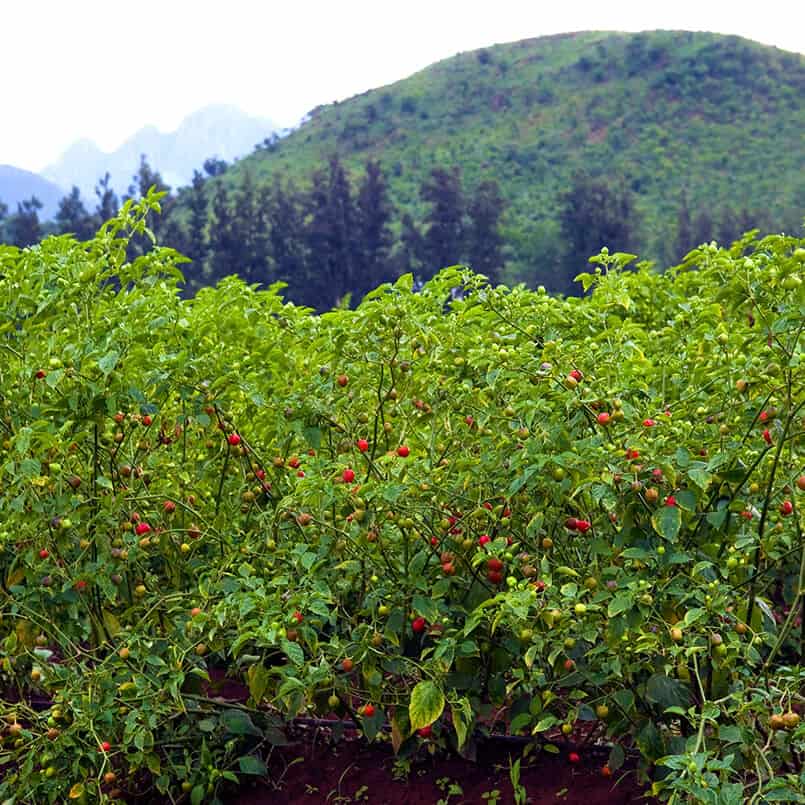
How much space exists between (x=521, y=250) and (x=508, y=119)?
1848 centimetres

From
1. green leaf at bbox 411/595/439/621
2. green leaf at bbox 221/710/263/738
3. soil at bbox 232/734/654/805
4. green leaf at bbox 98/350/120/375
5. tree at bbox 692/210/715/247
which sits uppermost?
green leaf at bbox 98/350/120/375

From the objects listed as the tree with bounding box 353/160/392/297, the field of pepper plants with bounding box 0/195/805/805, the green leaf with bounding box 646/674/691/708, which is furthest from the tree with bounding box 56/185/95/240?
the green leaf with bounding box 646/674/691/708

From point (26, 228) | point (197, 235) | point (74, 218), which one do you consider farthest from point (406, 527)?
point (74, 218)

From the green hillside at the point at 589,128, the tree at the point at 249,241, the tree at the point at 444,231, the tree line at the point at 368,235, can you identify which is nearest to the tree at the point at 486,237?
the tree line at the point at 368,235

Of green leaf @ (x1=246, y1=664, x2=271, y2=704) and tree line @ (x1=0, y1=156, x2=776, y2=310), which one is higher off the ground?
green leaf @ (x1=246, y1=664, x2=271, y2=704)

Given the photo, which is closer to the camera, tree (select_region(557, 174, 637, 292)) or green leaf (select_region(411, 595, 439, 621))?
green leaf (select_region(411, 595, 439, 621))

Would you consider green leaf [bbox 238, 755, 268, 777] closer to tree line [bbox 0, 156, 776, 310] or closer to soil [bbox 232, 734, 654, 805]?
soil [bbox 232, 734, 654, 805]

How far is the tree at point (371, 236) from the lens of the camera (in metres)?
36.9

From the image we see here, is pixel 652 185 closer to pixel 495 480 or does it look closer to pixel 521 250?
pixel 521 250

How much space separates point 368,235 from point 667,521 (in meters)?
35.8

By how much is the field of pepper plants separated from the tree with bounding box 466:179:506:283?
3406 cm

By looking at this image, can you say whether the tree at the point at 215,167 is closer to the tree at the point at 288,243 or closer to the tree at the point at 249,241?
the tree at the point at 249,241

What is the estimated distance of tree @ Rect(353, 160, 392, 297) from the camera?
36875mm

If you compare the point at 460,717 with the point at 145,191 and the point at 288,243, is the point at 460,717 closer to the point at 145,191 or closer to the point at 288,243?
the point at 288,243
